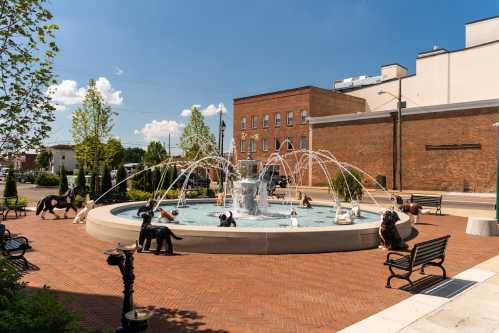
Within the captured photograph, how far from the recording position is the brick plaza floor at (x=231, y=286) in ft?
20.2

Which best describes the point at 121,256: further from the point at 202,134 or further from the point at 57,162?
the point at 57,162

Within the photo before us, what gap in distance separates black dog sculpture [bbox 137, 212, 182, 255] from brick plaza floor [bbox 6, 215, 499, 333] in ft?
1.29

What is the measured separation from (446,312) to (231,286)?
4.04 m

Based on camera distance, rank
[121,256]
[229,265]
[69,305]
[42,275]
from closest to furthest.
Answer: [121,256] < [69,305] < [42,275] < [229,265]

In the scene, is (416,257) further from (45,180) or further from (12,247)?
(45,180)

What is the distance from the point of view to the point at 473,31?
49.7m

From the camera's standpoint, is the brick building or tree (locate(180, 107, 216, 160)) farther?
tree (locate(180, 107, 216, 160))

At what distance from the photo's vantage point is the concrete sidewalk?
233 inches

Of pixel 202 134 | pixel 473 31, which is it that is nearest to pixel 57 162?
pixel 202 134

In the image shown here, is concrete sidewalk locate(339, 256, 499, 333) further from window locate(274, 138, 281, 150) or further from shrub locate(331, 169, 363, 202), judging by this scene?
window locate(274, 138, 281, 150)

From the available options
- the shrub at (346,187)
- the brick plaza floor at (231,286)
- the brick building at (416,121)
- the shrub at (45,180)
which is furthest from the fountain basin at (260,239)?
the shrub at (45,180)

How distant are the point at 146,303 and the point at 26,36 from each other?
17.9ft

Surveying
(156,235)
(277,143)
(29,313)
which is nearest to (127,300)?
(29,313)

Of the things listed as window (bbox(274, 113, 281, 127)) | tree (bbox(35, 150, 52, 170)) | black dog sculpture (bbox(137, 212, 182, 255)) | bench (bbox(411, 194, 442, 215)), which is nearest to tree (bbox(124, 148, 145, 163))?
tree (bbox(35, 150, 52, 170))
